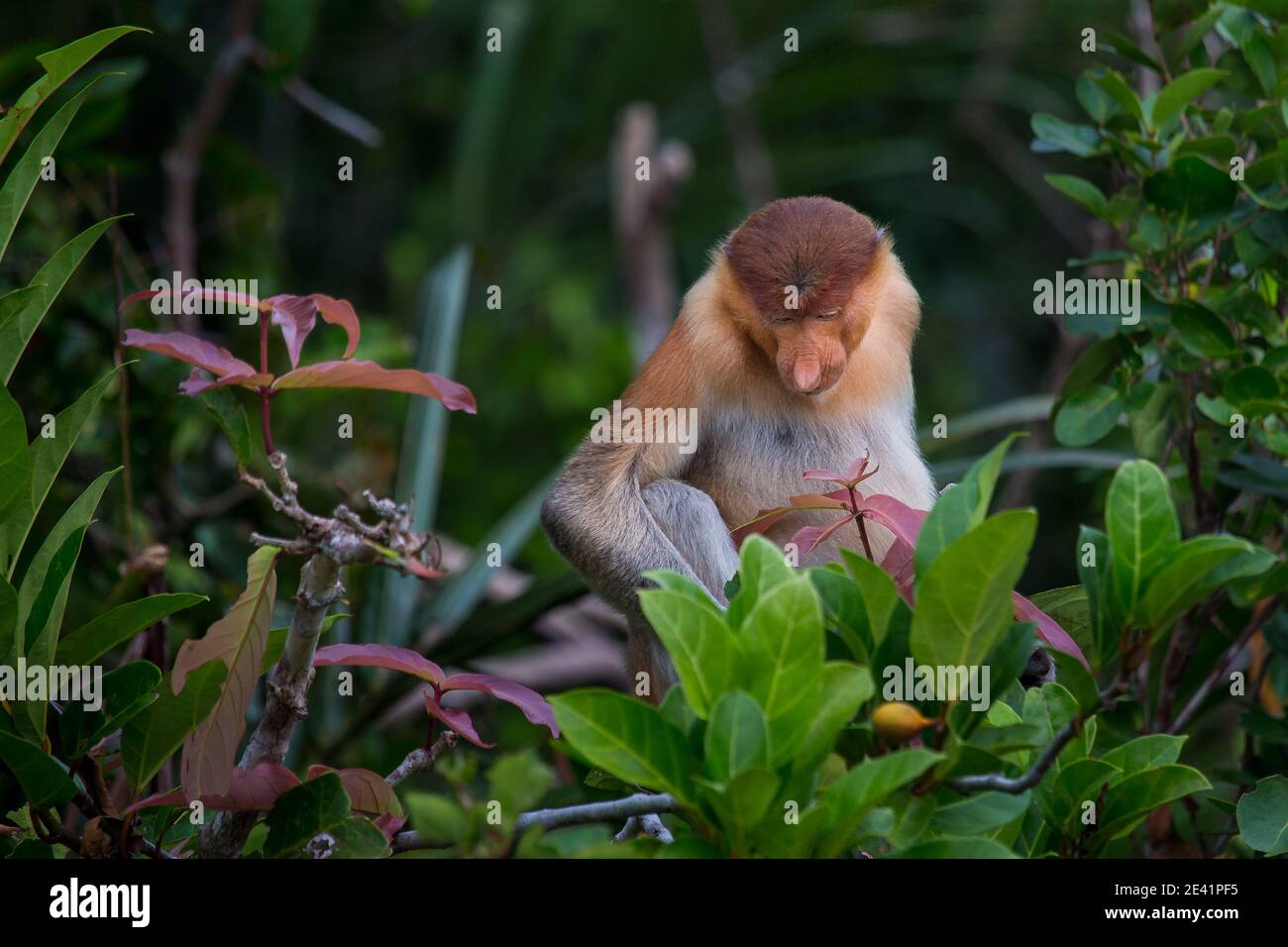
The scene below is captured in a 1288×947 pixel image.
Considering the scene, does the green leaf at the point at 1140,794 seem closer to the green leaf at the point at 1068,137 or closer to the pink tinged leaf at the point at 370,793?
the pink tinged leaf at the point at 370,793

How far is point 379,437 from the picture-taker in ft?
13.4

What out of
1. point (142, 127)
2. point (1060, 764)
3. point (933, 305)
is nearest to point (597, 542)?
point (1060, 764)

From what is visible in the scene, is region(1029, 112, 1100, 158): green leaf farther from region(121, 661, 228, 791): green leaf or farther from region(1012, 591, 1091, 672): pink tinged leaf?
region(121, 661, 228, 791): green leaf

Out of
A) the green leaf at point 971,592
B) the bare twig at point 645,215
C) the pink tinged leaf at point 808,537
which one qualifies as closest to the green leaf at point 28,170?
the pink tinged leaf at point 808,537

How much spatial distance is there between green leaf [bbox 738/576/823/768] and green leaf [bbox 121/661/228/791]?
60 centimetres

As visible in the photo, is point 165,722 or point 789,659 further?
point 165,722

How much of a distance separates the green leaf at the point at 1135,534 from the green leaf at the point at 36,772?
110cm

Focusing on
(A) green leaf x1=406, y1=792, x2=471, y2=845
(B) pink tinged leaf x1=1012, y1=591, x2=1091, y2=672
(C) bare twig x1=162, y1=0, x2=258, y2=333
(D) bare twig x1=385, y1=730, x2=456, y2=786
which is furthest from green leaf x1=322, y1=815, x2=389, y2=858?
(C) bare twig x1=162, y1=0, x2=258, y2=333

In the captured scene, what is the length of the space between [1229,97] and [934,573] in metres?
1.82

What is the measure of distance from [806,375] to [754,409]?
0.30 m

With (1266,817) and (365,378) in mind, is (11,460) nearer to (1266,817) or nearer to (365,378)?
(365,378)

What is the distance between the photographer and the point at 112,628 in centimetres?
156

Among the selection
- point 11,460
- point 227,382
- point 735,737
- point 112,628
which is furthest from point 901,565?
point 11,460
